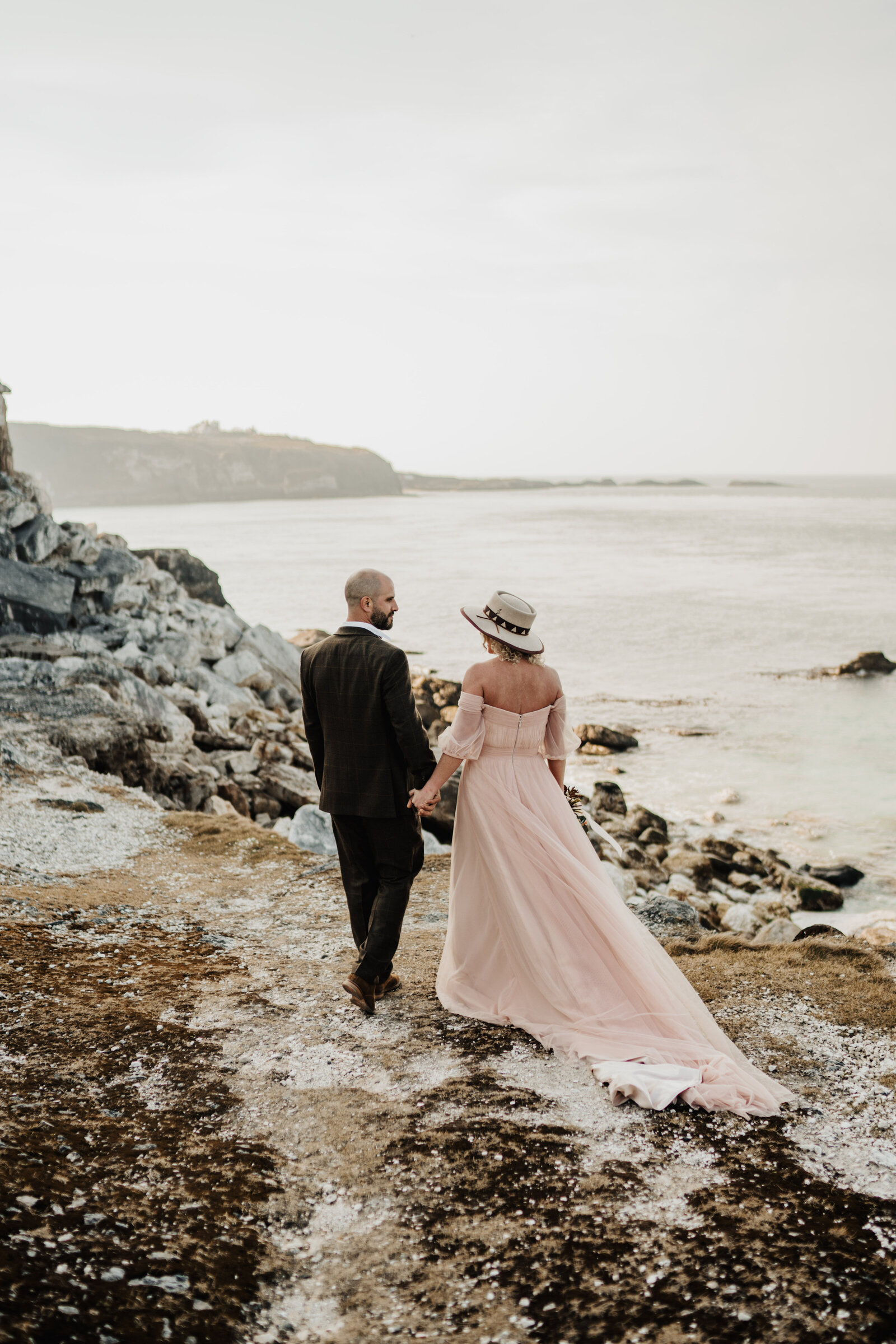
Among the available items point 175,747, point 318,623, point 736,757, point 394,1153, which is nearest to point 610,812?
point 736,757

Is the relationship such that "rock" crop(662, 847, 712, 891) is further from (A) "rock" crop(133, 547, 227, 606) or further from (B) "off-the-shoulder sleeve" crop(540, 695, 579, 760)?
(A) "rock" crop(133, 547, 227, 606)

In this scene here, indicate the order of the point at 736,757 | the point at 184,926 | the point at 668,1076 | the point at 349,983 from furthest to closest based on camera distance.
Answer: the point at 736,757, the point at 184,926, the point at 349,983, the point at 668,1076

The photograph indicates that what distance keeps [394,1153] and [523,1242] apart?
68cm

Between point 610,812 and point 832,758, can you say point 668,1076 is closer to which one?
point 610,812

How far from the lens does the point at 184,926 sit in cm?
634

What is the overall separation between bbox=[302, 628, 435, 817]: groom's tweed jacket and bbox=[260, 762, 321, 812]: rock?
6199 millimetres

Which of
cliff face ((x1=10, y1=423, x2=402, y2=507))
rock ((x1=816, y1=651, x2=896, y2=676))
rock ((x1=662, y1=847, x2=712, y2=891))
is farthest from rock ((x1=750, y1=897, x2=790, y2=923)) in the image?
cliff face ((x1=10, y1=423, x2=402, y2=507))

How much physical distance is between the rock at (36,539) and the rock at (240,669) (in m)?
3.31

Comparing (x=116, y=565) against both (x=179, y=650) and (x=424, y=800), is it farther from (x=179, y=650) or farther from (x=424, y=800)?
(x=424, y=800)

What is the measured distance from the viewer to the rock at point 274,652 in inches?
709

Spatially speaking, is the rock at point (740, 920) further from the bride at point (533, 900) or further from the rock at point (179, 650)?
the rock at point (179, 650)

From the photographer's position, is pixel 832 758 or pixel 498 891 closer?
pixel 498 891

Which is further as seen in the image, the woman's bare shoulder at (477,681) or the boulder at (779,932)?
the boulder at (779,932)

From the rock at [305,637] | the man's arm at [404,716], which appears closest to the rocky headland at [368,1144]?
the man's arm at [404,716]
